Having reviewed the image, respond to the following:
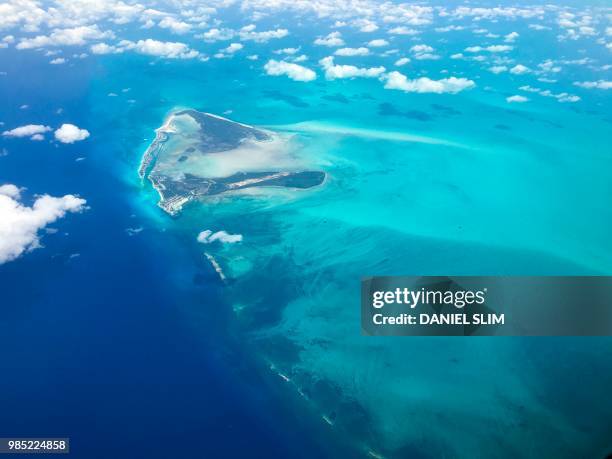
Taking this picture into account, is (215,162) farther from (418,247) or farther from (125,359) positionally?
(125,359)

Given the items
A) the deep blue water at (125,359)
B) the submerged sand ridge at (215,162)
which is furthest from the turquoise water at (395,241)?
the submerged sand ridge at (215,162)

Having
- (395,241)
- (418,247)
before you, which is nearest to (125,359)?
(395,241)

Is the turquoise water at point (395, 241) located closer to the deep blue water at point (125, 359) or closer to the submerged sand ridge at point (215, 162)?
the deep blue water at point (125, 359)

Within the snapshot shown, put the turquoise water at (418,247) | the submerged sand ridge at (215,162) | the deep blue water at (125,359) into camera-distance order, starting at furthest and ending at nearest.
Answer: the submerged sand ridge at (215,162)
the turquoise water at (418,247)
the deep blue water at (125,359)

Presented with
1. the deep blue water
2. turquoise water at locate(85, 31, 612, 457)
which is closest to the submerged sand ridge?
turquoise water at locate(85, 31, 612, 457)

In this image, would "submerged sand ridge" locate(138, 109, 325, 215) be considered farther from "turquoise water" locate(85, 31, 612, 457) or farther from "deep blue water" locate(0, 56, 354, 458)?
"deep blue water" locate(0, 56, 354, 458)
